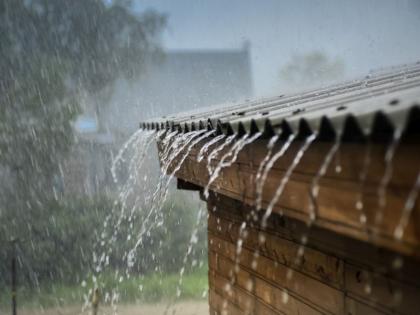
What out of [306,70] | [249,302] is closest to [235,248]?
[249,302]

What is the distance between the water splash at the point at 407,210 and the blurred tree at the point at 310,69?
36203 millimetres

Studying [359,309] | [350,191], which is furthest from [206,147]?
[350,191]

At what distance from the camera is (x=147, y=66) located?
31.0m

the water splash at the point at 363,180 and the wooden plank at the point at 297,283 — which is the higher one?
the water splash at the point at 363,180

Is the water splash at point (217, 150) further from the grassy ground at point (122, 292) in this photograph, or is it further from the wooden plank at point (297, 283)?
the grassy ground at point (122, 292)

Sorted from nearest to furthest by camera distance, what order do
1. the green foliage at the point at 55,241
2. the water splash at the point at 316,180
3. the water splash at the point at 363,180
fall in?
the water splash at the point at 363,180, the water splash at the point at 316,180, the green foliage at the point at 55,241

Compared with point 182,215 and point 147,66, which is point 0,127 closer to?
point 182,215

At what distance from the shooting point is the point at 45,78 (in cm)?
2402

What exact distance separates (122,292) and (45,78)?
35.1 feet

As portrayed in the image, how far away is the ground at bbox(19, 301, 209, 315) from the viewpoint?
1700 centimetres

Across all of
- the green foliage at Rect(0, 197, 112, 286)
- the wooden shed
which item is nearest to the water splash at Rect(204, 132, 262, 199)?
the wooden shed

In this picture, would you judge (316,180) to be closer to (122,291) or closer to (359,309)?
(359,309)

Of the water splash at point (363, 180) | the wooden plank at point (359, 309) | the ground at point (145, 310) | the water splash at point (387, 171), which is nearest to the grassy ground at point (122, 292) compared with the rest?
the ground at point (145, 310)

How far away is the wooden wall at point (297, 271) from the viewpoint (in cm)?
205
